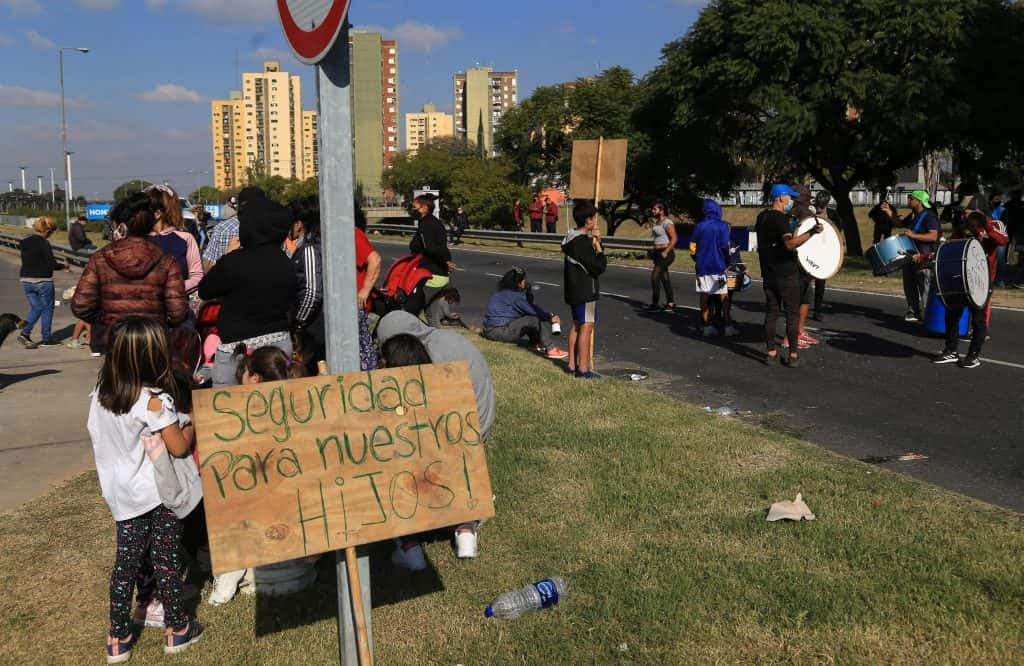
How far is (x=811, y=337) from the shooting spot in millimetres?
12336

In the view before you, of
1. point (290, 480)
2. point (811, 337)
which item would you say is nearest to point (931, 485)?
point (290, 480)

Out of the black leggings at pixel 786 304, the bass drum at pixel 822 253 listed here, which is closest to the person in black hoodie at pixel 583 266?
the black leggings at pixel 786 304

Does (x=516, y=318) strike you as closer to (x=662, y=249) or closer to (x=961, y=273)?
(x=662, y=249)

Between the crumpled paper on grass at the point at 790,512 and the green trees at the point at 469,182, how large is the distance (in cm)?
4947

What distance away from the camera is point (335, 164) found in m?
3.19

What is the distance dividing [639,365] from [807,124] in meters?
18.8

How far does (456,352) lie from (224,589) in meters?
1.84

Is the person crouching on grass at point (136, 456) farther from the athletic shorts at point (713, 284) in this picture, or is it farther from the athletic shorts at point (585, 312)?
the athletic shorts at point (713, 284)

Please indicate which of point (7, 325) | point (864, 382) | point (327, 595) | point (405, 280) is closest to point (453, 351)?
point (327, 595)

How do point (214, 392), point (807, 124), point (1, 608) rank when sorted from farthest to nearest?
point (807, 124) → point (1, 608) → point (214, 392)

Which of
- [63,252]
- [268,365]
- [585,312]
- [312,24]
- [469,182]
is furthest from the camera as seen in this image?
[469,182]

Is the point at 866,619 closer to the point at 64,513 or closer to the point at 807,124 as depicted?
the point at 64,513

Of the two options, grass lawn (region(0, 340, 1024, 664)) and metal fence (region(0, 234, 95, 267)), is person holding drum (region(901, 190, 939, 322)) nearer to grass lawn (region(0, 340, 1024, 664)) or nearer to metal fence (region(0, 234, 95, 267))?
grass lawn (region(0, 340, 1024, 664))

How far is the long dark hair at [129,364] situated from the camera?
403cm
